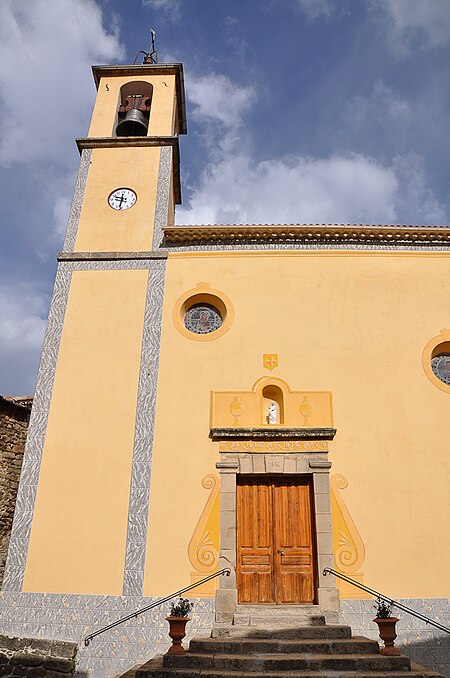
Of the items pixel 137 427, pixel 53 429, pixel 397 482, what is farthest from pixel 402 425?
pixel 53 429

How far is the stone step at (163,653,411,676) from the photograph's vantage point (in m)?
6.34

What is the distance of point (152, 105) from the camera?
1308cm

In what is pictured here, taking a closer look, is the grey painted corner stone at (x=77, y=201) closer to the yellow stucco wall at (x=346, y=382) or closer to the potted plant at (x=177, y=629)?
the yellow stucco wall at (x=346, y=382)

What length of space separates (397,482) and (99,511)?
4970 millimetres

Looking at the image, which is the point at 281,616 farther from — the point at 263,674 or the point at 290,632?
the point at 263,674

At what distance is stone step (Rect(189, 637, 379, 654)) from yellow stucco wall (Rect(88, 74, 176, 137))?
1048 centimetres

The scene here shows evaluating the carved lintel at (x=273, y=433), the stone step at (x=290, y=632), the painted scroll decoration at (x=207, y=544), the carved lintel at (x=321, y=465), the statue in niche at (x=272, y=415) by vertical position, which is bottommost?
the stone step at (x=290, y=632)

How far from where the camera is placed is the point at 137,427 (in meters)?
9.25

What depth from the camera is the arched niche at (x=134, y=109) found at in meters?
13.0

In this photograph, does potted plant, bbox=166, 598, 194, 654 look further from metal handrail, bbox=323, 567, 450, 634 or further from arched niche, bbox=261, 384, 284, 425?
arched niche, bbox=261, 384, 284, 425

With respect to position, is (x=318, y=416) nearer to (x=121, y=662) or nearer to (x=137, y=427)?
(x=137, y=427)

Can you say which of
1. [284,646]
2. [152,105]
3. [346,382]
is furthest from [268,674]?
[152,105]

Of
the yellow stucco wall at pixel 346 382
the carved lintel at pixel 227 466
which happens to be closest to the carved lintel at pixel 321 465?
the yellow stucco wall at pixel 346 382

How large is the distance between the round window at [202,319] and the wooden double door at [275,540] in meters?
2.93
